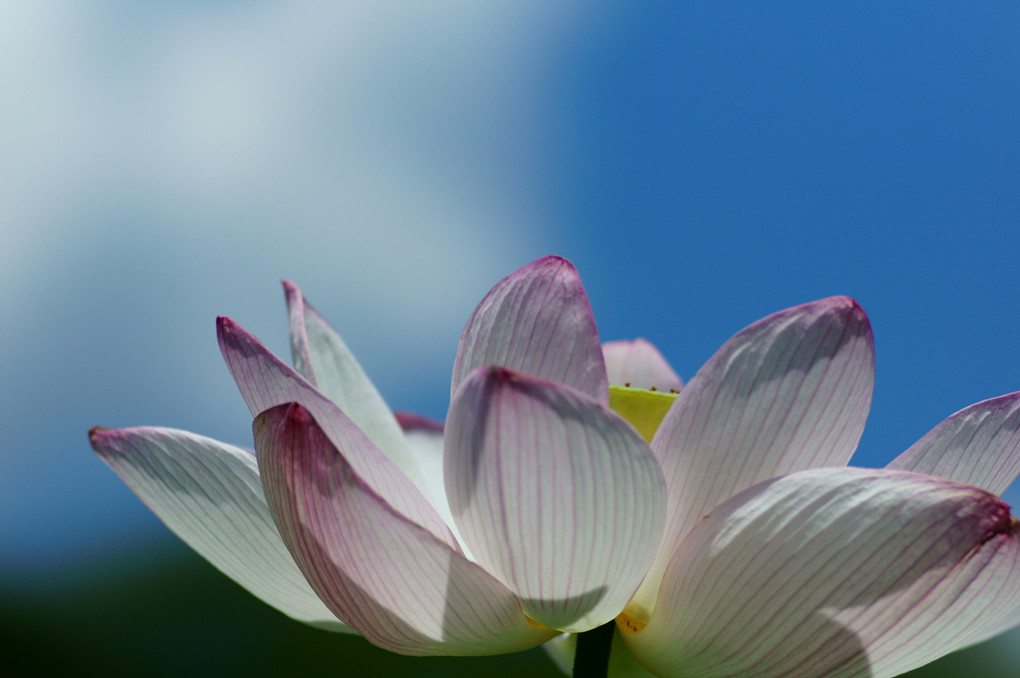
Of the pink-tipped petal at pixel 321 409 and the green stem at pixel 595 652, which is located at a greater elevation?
the pink-tipped petal at pixel 321 409

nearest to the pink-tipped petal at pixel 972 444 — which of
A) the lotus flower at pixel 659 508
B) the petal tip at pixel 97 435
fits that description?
the lotus flower at pixel 659 508

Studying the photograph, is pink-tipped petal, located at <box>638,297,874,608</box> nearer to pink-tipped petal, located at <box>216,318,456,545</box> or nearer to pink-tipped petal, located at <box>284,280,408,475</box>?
pink-tipped petal, located at <box>216,318,456,545</box>

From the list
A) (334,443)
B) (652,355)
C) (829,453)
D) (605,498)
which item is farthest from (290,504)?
(652,355)

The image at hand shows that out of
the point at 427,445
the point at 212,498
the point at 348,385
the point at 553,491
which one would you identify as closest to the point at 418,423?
the point at 427,445

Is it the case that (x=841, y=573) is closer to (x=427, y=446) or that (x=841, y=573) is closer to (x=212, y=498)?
(x=212, y=498)

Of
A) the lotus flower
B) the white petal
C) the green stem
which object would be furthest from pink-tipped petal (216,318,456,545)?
the white petal

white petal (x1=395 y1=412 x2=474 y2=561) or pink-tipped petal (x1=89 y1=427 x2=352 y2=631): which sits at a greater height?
pink-tipped petal (x1=89 y1=427 x2=352 y2=631)

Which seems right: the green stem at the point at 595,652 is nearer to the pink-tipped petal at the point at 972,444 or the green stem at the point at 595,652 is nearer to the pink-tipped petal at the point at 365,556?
the pink-tipped petal at the point at 365,556

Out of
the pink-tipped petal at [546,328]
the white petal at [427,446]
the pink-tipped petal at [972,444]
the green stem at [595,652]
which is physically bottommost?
the green stem at [595,652]
